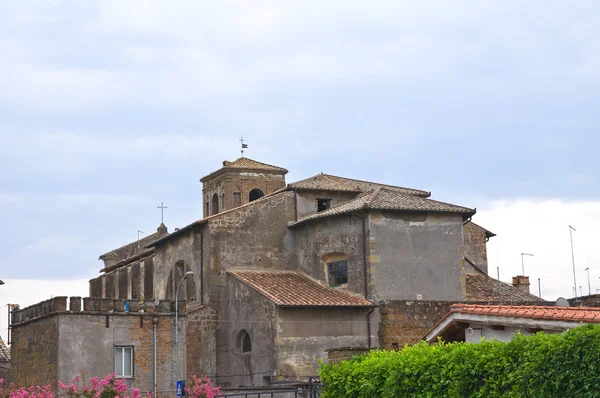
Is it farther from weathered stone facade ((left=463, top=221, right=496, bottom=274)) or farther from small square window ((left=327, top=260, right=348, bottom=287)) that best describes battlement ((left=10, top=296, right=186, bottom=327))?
weathered stone facade ((left=463, top=221, right=496, bottom=274))

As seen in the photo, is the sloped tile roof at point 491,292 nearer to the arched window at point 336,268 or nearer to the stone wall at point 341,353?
the arched window at point 336,268

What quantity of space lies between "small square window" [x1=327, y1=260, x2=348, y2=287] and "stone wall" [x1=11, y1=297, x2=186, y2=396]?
21.3 ft

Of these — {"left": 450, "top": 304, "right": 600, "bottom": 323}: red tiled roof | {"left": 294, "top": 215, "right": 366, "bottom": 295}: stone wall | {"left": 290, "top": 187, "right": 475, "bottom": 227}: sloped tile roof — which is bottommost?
{"left": 450, "top": 304, "right": 600, "bottom": 323}: red tiled roof

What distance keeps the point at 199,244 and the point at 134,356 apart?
7259mm

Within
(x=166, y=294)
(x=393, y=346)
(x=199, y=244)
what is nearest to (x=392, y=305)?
(x=393, y=346)

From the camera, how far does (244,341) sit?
1596 inches

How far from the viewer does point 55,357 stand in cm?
3688

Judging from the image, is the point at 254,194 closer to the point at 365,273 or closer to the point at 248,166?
the point at 248,166

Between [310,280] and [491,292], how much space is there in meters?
8.19

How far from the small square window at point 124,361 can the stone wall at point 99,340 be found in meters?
0.20

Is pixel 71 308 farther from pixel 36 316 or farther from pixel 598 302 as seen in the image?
pixel 598 302

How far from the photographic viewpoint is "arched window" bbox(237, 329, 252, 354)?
40.2 m

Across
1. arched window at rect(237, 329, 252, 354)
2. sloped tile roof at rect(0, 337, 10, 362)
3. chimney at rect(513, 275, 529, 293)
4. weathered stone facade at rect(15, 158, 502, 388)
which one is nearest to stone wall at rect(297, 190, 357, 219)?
weathered stone facade at rect(15, 158, 502, 388)

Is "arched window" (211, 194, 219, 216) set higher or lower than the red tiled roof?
higher
